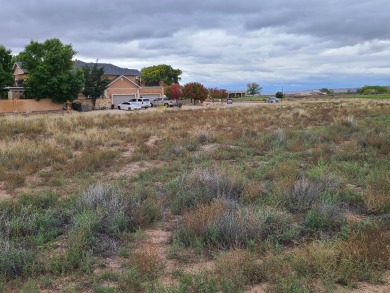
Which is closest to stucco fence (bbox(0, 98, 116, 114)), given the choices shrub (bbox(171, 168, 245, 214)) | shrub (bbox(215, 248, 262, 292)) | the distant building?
shrub (bbox(171, 168, 245, 214))

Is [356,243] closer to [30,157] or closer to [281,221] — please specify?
[281,221]

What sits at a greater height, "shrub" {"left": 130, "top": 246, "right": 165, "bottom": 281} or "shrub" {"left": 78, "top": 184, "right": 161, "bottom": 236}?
"shrub" {"left": 78, "top": 184, "right": 161, "bottom": 236}

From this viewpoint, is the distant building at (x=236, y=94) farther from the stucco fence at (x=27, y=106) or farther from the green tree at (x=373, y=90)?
the stucco fence at (x=27, y=106)

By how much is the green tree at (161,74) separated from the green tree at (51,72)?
56.4 metres

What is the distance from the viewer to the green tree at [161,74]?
105 m

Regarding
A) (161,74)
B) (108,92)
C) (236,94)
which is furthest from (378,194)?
(236,94)

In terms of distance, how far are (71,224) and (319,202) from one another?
4143 mm

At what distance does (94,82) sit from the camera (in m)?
55.7

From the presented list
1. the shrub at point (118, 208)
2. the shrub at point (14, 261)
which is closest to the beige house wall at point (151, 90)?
the shrub at point (118, 208)

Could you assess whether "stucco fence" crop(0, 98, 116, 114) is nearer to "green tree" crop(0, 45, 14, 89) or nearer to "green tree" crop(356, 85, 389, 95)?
"green tree" crop(0, 45, 14, 89)

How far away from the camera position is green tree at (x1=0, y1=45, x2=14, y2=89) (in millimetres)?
43950

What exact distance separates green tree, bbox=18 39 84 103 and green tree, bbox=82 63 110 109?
7.10 metres

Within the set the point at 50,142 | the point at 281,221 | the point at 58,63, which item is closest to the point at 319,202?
the point at 281,221

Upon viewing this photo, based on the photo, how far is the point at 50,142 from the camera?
14.9m
